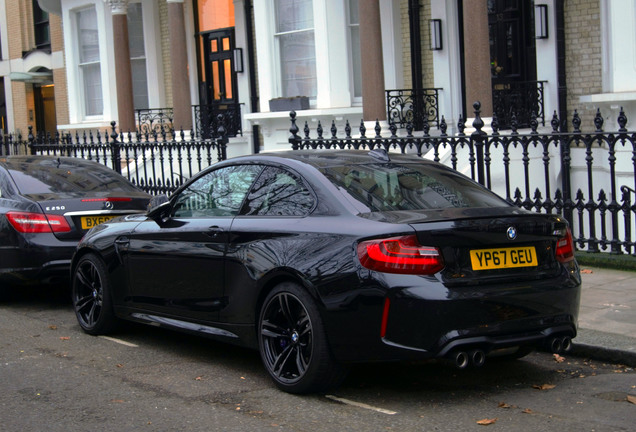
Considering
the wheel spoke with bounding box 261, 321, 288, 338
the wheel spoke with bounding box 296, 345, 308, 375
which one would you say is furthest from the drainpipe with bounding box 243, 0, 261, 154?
the wheel spoke with bounding box 296, 345, 308, 375

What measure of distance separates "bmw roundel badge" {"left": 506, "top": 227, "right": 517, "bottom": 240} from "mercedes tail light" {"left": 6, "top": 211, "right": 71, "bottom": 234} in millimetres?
5092

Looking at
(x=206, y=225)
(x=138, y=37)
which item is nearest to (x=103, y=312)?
(x=206, y=225)

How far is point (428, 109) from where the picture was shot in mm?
16328

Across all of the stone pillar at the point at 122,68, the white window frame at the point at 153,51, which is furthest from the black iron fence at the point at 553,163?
the white window frame at the point at 153,51

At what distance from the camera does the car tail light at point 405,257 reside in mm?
5258

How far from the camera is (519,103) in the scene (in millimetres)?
14719

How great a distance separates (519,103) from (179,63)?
8117mm

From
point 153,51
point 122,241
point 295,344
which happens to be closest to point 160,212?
point 122,241

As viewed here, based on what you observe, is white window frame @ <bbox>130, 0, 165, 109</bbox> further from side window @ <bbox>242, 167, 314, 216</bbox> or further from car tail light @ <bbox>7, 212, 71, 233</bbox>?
side window @ <bbox>242, 167, 314, 216</bbox>

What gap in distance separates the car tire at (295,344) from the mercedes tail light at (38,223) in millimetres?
3792

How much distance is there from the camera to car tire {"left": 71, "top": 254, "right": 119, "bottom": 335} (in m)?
7.63

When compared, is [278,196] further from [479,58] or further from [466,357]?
[479,58]

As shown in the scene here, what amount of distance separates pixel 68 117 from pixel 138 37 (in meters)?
4.63

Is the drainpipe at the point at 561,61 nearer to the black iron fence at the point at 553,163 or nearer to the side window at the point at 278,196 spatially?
the black iron fence at the point at 553,163
